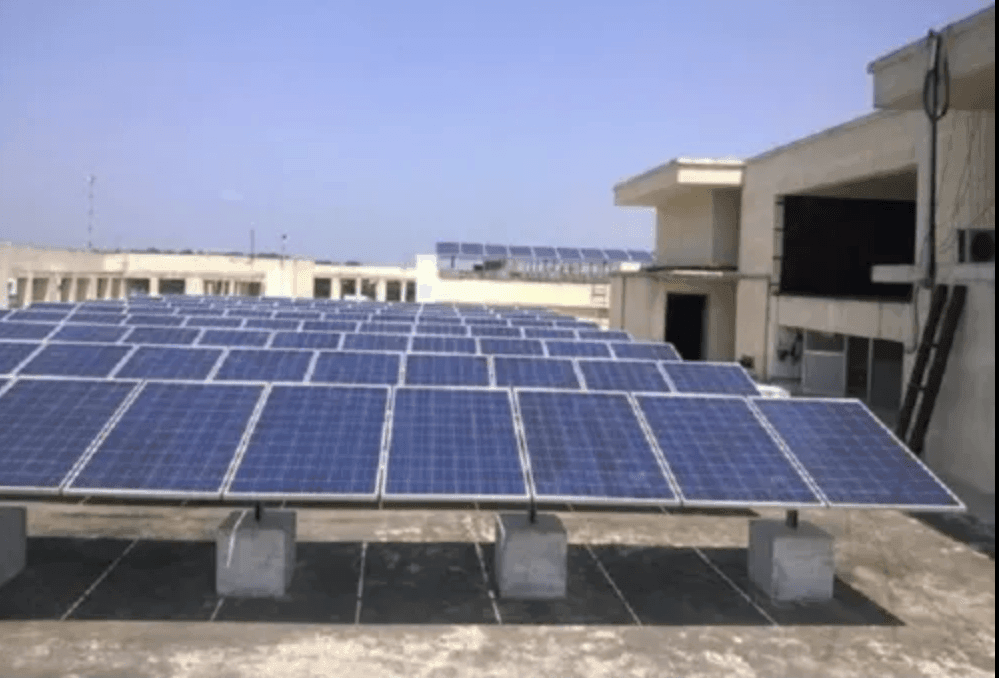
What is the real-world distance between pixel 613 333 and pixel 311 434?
57.1ft

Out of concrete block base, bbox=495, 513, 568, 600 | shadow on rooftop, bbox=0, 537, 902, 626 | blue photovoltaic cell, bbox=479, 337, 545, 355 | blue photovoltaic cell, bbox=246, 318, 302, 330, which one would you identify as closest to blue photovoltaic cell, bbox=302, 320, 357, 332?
blue photovoltaic cell, bbox=246, 318, 302, 330

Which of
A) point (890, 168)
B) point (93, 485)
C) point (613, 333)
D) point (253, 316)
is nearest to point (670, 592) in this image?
point (93, 485)

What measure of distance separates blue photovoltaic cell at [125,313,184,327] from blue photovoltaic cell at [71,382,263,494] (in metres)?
14.8

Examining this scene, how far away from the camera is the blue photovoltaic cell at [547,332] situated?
90.5ft

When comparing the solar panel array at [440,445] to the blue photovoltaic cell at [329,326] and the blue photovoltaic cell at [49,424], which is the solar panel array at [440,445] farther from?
the blue photovoltaic cell at [329,326]

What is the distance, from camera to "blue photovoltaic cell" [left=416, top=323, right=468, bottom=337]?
93.5 ft

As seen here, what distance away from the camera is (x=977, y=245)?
20812mm

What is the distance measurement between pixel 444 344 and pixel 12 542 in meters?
13.2

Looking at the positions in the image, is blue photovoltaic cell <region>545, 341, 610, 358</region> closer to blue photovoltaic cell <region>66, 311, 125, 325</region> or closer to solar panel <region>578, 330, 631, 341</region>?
solar panel <region>578, 330, 631, 341</region>

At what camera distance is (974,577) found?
46.6ft

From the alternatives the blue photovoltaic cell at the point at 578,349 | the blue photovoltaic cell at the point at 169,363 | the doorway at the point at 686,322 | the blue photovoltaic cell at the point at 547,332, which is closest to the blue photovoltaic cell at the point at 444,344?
the blue photovoltaic cell at the point at 578,349

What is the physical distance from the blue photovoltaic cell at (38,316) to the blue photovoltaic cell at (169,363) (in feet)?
31.8

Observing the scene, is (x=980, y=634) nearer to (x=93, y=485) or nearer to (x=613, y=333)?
(x=93, y=485)

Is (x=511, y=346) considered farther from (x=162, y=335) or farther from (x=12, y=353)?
(x=12, y=353)
